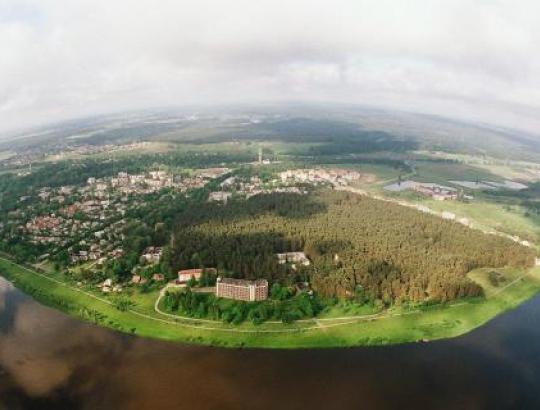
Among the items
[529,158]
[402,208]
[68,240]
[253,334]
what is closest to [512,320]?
[253,334]

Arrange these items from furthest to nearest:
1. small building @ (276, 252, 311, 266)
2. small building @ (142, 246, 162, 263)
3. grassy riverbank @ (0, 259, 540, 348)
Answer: small building @ (142, 246, 162, 263) < small building @ (276, 252, 311, 266) < grassy riverbank @ (0, 259, 540, 348)

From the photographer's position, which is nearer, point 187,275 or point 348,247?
point 187,275

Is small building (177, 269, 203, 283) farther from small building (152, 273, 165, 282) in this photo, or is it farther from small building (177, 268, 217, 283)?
small building (152, 273, 165, 282)

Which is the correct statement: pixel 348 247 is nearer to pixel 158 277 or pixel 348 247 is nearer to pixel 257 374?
pixel 158 277

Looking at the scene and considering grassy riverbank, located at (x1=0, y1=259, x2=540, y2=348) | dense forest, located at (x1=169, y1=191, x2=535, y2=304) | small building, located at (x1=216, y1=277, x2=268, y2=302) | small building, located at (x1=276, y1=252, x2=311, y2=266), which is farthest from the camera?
small building, located at (x1=276, y1=252, x2=311, y2=266)

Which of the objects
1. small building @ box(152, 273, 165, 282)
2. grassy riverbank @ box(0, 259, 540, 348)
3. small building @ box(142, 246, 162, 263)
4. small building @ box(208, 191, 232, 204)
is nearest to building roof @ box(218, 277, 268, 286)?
grassy riverbank @ box(0, 259, 540, 348)

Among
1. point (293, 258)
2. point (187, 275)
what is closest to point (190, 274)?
point (187, 275)
